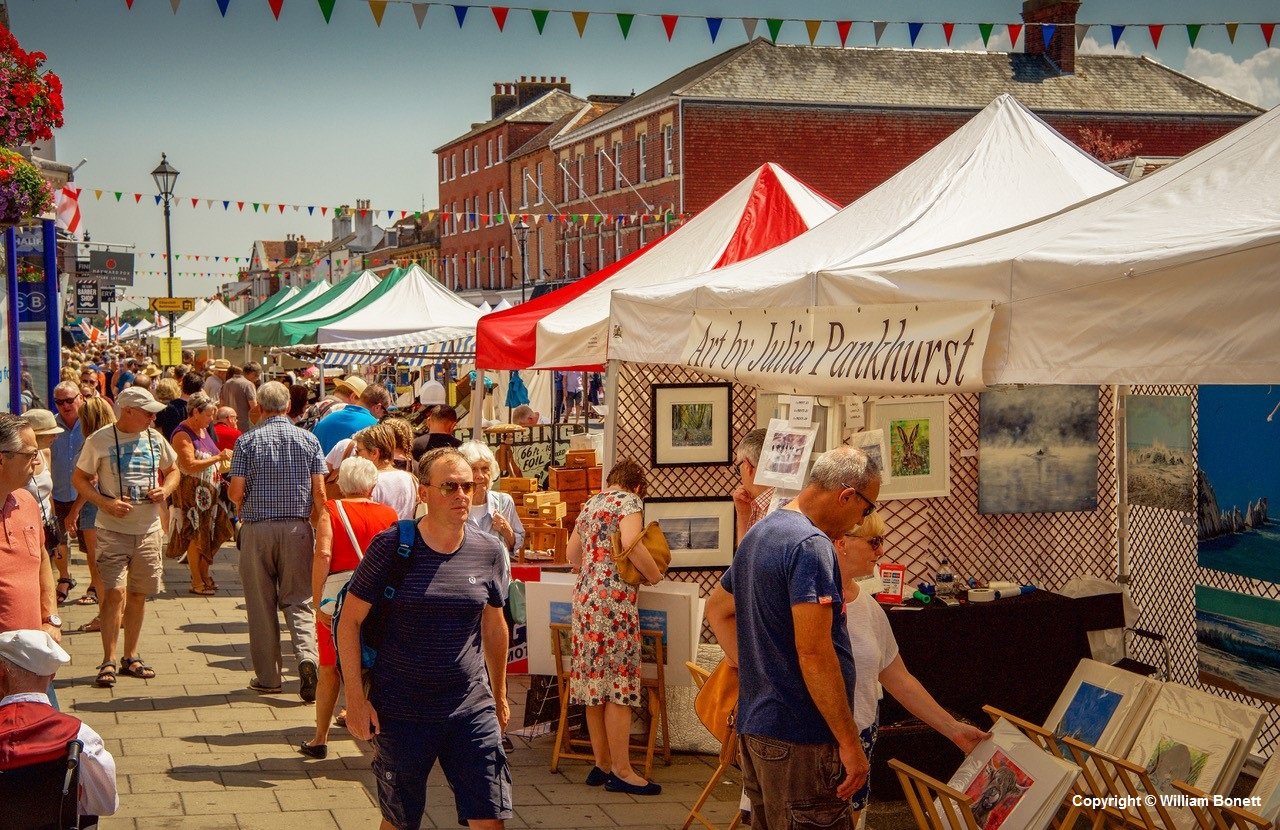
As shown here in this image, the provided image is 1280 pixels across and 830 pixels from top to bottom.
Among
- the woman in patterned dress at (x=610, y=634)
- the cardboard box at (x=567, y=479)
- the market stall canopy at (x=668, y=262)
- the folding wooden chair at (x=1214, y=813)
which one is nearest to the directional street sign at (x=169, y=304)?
the cardboard box at (x=567, y=479)

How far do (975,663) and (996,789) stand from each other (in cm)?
139

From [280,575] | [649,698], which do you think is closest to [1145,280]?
[649,698]

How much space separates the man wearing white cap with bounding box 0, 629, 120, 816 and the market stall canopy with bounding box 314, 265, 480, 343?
13843mm

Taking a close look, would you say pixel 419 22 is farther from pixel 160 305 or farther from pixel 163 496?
pixel 160 305

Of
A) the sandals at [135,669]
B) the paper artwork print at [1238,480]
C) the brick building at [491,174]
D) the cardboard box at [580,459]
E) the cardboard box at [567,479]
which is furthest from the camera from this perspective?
the brick building at [491,174]

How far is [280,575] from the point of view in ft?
26.6

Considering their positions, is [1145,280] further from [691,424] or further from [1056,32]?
[1056,32]

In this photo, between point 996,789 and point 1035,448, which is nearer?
point 996,789

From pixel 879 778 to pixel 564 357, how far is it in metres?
3.56

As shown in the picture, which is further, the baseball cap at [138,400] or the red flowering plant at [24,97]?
the baseball cap at [138,400]

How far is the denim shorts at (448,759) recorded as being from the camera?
4.41m

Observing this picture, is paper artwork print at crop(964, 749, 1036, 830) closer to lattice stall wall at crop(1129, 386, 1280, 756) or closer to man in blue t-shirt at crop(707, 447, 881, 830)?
man in blue t-shirt at crop(707, 447, 881, 830)

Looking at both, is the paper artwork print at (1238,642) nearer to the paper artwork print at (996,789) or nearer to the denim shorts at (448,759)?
the paper artwork print at (996,789)

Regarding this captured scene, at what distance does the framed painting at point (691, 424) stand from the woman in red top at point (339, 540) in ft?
6.09
